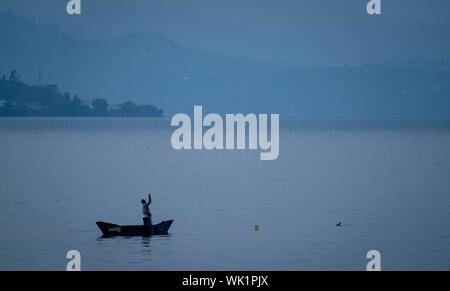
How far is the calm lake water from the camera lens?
2020 cm

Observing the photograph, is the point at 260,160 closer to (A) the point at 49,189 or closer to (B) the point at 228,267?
(A) the point at 49,189

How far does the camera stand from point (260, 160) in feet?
178

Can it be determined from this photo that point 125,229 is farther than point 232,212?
No

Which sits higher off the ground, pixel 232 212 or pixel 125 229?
pixel 232 212

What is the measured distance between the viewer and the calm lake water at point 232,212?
20.2 m

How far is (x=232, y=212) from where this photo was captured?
1141 inches

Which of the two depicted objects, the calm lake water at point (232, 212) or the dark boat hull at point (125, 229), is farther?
the dark boat hull at point (125, 229)

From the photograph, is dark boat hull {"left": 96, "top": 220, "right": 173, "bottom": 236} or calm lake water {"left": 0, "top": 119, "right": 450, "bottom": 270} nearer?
calm lake water {"left": 0, "top": 119, "right": 450, "bottom": 270}

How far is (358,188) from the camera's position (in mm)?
34875

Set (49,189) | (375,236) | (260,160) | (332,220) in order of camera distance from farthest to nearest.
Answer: (260,160)
(49,189)
(332,220)
(375,236)

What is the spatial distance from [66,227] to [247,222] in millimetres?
4583

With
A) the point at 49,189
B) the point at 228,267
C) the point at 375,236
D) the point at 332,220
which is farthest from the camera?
the point at 49,189
